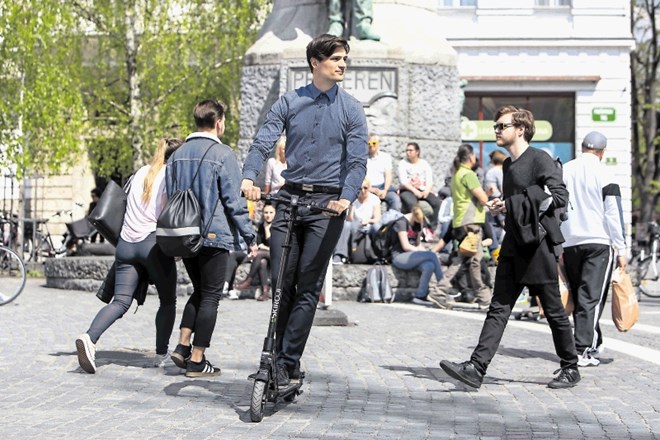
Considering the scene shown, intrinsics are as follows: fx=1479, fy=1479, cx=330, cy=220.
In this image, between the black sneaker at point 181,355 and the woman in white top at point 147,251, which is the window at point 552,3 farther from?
the black sneaker at point 181,355

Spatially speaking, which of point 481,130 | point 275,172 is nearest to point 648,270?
point 275,172

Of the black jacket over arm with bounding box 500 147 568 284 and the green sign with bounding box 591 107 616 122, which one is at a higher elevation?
the green sign with bounding box 591 107 616 122

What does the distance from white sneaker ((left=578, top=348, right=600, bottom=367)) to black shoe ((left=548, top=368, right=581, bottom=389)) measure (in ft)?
3.12

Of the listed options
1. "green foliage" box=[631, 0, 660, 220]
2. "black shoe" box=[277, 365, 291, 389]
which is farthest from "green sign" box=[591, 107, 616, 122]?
"black shoe" box=[277, 365, 291, 389]

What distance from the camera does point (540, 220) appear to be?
29.8ft

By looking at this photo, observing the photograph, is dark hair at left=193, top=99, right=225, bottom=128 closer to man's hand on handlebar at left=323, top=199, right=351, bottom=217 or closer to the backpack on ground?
man's hand on handlebar at left=323, top=199, right=351, bottom=217

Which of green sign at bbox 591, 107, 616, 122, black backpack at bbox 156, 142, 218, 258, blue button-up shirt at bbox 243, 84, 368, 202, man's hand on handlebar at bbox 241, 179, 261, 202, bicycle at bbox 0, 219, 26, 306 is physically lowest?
bicycle at bbox 0, 219, 26, 306

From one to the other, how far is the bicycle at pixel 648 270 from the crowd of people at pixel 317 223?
9024mm

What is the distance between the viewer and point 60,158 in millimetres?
29562

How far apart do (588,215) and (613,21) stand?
28.8 meters

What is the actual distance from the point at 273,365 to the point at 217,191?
172 cm

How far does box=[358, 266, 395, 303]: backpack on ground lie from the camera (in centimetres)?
1645

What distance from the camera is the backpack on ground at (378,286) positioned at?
16.5 m

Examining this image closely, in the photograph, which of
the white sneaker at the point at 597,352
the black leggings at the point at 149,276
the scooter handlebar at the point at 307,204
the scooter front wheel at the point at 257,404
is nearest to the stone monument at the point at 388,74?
the white sneaker at the point at 597,352
